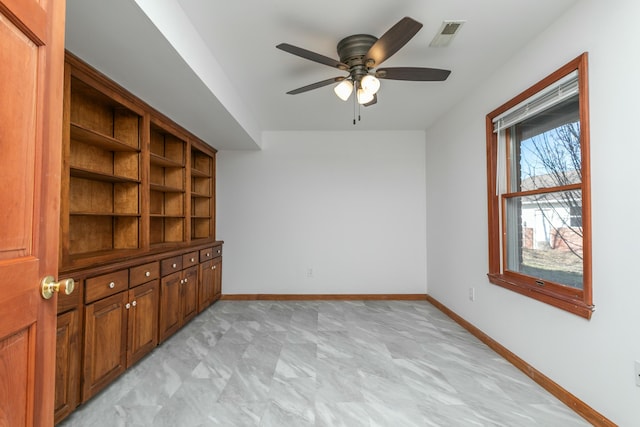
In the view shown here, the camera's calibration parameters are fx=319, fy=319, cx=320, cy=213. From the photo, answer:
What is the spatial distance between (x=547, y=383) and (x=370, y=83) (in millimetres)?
2317

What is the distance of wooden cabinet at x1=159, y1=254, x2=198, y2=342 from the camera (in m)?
2.90

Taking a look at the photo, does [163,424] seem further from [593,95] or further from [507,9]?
[507,9]

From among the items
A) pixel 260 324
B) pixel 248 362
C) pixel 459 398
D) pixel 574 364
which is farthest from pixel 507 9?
pixel 260 324

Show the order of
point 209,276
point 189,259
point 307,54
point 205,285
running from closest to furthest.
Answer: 1. point 307,54
2. point 189,259
3. point 205,285
4. point 209,276

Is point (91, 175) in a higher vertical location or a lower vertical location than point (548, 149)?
lower

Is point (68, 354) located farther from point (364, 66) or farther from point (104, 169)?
point (364, 66)

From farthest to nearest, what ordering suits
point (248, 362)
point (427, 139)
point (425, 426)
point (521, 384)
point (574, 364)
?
point (427, 139) < point (248, 362) < point (521, 384) < point (574, 364) < point (425, 426)

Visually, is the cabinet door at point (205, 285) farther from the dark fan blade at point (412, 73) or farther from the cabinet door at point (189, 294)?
the dark fan blade at point (412, 73)

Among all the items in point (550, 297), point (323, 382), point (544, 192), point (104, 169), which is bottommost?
point (323, 382)

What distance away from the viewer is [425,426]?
1.77 m

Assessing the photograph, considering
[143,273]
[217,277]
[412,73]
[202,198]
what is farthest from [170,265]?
[412,73]

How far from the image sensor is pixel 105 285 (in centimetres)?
212

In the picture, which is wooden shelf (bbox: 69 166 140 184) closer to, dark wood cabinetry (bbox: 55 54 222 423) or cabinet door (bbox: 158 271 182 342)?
dark wood cabinetry (bbox: 55 54 222 423)

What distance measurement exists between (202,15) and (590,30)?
7.49 ft
